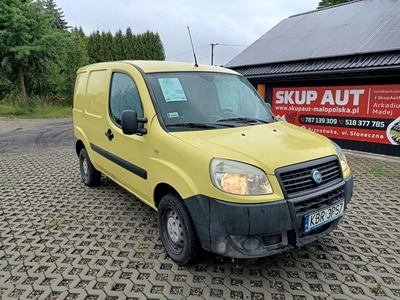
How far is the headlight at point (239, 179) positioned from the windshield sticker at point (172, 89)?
3.67ft

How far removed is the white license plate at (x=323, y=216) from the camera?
2514mm

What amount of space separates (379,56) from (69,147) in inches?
368

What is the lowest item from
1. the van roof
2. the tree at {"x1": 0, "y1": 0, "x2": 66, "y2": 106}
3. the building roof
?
the van roof

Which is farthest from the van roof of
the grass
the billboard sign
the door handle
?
the grass

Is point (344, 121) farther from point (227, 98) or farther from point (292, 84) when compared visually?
point (227, 98)

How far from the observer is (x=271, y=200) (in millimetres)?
2359

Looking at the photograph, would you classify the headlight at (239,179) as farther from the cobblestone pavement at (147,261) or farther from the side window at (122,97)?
the side window at (122,97)

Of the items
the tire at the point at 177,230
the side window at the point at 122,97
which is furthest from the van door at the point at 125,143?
the tire at the point at 177,230

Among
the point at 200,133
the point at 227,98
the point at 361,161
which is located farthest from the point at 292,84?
the point at 200,133

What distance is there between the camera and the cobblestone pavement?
264cm

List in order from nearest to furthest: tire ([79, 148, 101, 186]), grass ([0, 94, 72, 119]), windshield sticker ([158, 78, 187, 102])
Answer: windshield sticker ([158, 78, 187, 102]) → tire ([79, 148, 101, 186]) → grass ([0, 94, 72, 119])

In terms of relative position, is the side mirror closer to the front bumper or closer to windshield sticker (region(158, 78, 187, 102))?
windshield sticker (region(158, 78, 187, 102))

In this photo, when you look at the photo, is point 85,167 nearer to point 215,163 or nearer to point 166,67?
point 166,67

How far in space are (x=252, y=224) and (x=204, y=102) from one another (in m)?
1.55
